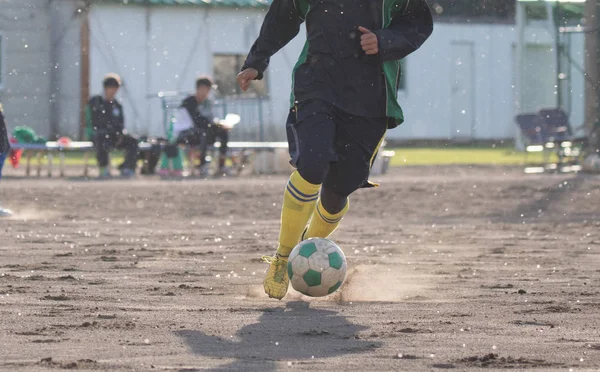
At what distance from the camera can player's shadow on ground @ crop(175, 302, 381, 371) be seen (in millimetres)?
4855

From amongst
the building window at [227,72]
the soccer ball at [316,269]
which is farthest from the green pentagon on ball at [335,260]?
the building window at [227,72]

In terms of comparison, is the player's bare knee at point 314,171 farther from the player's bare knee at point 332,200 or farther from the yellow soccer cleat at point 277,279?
the yellow soccer cleat at point 277,279

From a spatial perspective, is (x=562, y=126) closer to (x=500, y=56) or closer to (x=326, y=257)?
(x=500, y=56)

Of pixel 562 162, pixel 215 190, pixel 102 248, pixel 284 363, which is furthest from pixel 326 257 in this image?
pixel 562 162

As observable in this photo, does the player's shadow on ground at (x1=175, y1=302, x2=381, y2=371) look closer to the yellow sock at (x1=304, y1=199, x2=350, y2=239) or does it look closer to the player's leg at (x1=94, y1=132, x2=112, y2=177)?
the yellow sock at (x1=304, y1=199, x2=350, y2=239)

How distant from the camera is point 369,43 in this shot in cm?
667

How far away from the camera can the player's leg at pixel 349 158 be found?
22.6 ft

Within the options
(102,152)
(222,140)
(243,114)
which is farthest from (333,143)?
(243,114)

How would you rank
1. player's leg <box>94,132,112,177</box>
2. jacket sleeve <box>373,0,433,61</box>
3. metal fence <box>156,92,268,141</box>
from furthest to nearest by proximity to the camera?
metal fence <box>156,92,268,141</box>
player's leg <box>94,132,112,177</box>
jacket sleeve <box>373,0,433,61</box>

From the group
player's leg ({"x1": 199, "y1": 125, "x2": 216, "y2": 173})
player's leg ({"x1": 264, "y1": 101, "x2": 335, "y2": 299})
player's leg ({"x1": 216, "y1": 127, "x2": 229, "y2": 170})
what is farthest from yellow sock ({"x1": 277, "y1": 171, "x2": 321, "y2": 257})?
player's leg ({"x1": 216, "y1": 127, "x2": 229, "y2": 170})

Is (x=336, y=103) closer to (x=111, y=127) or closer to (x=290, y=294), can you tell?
(x=290, y=294)

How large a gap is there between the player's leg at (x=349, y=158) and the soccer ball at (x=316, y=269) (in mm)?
502

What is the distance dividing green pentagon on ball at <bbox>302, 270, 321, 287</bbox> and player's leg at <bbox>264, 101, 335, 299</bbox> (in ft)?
0.94

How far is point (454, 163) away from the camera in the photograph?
26125 mm
